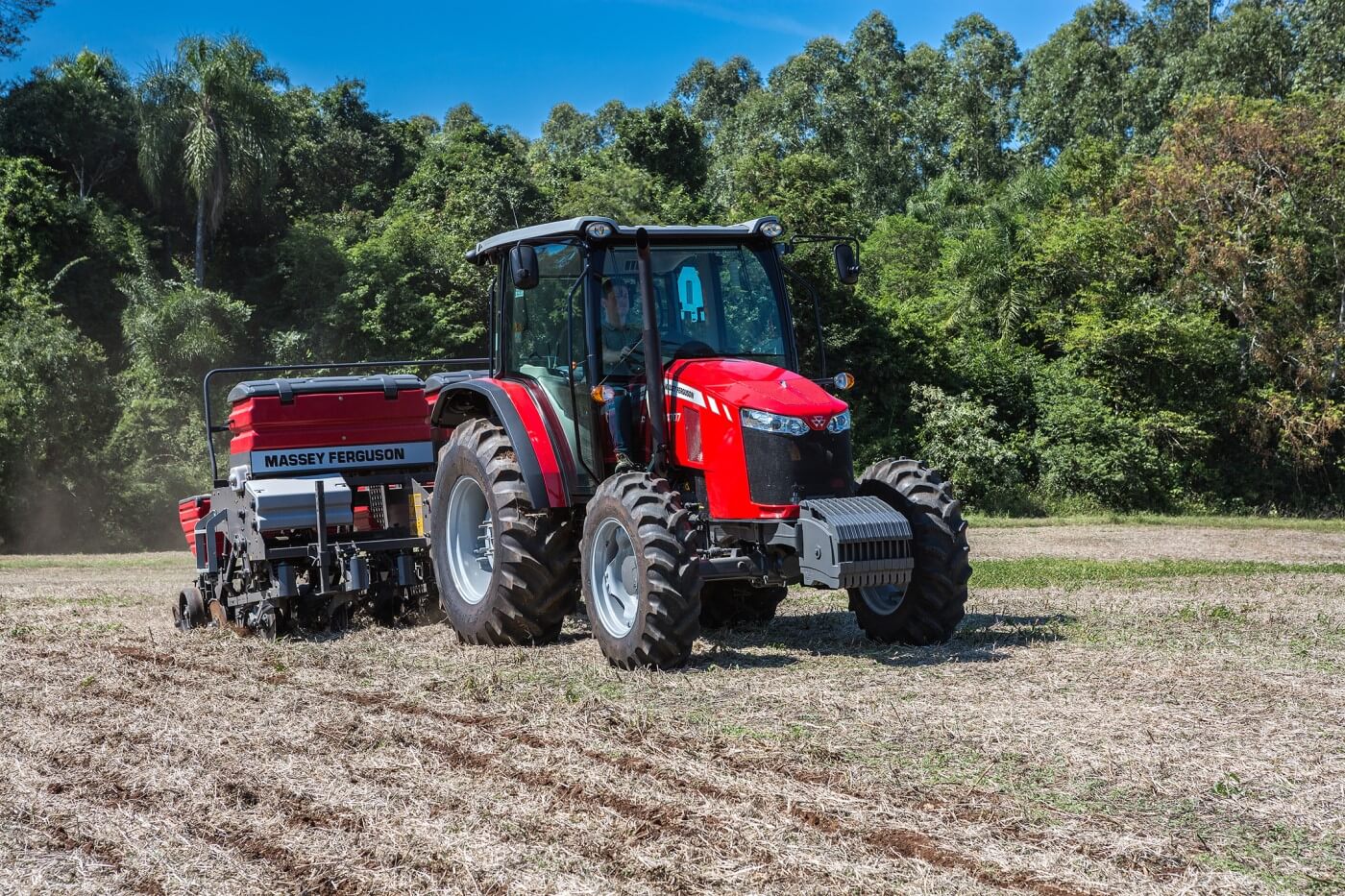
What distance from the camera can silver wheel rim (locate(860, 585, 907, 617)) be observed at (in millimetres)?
8461

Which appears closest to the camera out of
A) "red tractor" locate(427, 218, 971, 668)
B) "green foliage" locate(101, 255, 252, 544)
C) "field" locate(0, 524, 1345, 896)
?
"field" locate(0, 524, 1345, 896)

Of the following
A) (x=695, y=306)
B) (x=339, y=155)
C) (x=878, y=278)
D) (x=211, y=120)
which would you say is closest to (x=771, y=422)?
(x=695, y=306)

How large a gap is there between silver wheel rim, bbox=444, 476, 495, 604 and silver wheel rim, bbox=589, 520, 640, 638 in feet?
5.26

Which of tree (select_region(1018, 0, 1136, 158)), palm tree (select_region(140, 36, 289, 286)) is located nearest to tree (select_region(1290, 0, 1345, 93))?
tree (select_region(1018, 0, 1136, 158))

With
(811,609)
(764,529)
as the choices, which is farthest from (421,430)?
(764,529)

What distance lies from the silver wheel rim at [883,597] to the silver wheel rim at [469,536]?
270 cm

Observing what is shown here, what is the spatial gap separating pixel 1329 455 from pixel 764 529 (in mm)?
23037

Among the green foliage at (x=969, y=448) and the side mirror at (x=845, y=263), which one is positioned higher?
the side mirror at (x=845, y=263)

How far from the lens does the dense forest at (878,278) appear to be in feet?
84.3

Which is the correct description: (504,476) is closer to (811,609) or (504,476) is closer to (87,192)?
(811,609)

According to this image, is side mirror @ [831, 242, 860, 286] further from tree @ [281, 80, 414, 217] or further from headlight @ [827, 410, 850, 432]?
tree @ [281, 80, 414, 217]

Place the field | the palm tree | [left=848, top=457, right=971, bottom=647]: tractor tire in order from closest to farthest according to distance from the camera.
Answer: the field
[left=848, top=457, right=971, bottom=647]: tractor tire
the palm tree

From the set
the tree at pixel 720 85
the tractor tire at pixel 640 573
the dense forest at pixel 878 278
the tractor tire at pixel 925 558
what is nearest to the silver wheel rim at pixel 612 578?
the tractor tire at pixel 640 573

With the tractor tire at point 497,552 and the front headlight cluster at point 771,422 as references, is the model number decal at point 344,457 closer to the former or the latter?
the tractor tire at point 497,552
